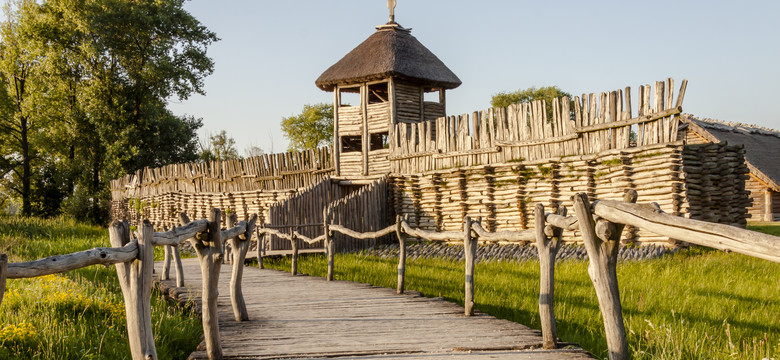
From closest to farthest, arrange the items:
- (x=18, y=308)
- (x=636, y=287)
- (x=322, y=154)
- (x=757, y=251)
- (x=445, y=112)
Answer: (x=757, y=251)
(x=18, y=308)
(x=636, y=287)
(x=322, y=154)
(x=445, y=112)

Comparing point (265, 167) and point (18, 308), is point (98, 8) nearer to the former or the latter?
point (265, 167)

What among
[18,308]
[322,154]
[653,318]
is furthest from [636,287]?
[322,154]

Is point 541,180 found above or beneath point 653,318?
above

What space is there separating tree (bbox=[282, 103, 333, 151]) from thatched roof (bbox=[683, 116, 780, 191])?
28231 mm

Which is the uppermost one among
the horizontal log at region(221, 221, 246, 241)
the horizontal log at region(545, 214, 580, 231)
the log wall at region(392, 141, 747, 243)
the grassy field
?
the log wall at region(392, 141, 747, 243)

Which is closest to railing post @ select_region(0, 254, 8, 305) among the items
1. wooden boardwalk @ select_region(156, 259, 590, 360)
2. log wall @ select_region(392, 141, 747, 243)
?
wooden boardwalk @ select_region(156, 259, 590, 360)

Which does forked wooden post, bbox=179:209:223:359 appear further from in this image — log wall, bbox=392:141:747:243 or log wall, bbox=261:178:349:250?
log wall, bbox=261:178:349:250

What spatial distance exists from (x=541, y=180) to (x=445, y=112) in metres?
8.29

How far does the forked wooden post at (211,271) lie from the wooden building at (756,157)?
71.5ft

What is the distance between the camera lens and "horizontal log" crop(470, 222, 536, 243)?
220 inches

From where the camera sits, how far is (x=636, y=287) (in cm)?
850

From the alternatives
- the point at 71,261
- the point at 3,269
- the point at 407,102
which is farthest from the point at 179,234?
the point at 407,102

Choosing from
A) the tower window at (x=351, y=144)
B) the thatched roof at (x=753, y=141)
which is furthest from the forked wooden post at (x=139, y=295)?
the thatched roof at (x=753, y=141)

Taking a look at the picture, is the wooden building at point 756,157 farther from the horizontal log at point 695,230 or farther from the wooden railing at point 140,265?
the wooden railing at point 140,265
